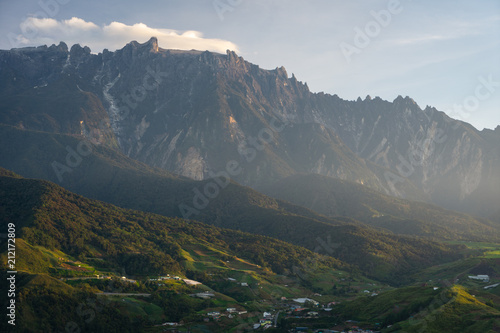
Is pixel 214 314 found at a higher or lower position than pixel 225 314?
higher

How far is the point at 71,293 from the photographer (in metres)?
150

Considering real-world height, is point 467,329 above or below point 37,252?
below

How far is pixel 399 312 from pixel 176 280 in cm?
8916

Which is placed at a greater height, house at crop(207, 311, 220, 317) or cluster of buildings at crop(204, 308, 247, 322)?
house at crop(207, 311, 220, 317)

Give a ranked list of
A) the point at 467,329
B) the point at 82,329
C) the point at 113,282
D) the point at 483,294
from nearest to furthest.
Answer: the point at 467,329 < the point at 82,329 < the point at 483,294 < the point at 113,282

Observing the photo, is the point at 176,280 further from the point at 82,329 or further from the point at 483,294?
the point at 483,294

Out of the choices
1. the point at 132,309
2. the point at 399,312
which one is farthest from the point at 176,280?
the point at 399,312

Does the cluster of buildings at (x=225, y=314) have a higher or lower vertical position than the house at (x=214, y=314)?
lower

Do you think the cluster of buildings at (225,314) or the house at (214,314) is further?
the house at (214,314)

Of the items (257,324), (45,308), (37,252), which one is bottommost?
(257,324)

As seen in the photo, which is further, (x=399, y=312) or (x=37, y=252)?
(x=37, y=252)

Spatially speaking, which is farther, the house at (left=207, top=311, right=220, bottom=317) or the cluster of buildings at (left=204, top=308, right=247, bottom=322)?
the house at (left=207, top=311, right=220, bottom=317)

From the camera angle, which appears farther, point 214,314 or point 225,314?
point 225,314

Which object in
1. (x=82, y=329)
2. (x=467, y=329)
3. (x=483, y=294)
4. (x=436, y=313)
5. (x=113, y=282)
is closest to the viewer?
(x=467, y=329)
